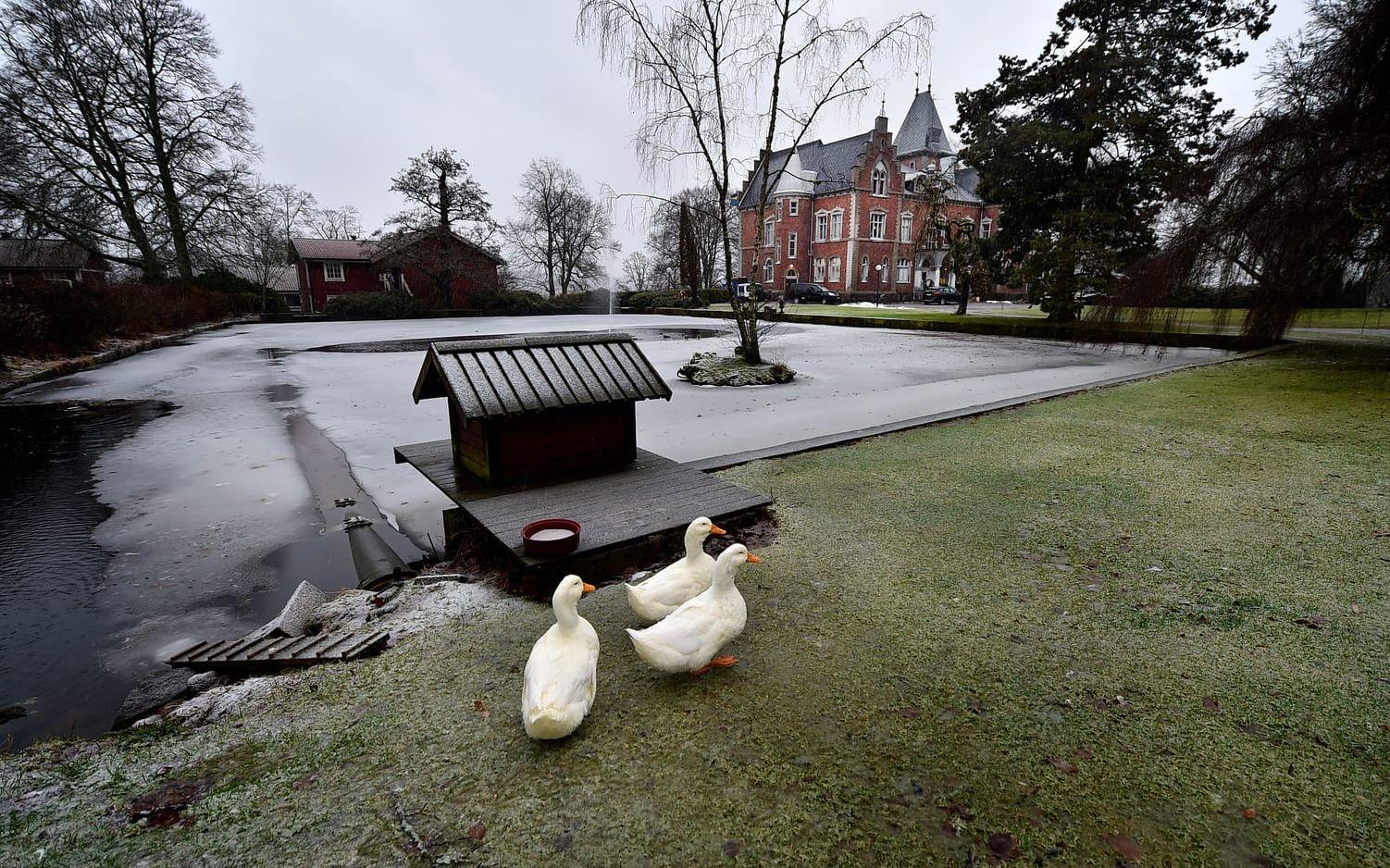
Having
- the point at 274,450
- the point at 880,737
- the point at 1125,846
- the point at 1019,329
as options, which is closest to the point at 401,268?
the point at 1019,329

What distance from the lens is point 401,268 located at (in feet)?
136

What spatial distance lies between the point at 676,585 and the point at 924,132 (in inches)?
2190

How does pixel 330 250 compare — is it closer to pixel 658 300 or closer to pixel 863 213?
pixel 658 300

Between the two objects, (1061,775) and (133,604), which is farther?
(133,604)

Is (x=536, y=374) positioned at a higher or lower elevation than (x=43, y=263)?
lower

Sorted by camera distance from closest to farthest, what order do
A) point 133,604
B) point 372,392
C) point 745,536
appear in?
point 133,604 < point 745,536 < point 372,392

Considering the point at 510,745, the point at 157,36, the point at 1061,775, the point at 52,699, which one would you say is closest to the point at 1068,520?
the point at 1061,775

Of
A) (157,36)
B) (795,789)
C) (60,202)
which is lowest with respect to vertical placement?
(795,789)

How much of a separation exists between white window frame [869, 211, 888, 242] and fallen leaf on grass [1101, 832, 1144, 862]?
4940 cm

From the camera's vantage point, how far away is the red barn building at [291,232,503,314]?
3603cm

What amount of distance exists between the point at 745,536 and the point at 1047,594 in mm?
1883

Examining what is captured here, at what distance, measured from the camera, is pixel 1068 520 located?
4578mm

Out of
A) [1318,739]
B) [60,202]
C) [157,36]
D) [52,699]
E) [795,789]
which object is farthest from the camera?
[157,36]

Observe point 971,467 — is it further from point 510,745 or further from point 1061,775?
point 510,745
